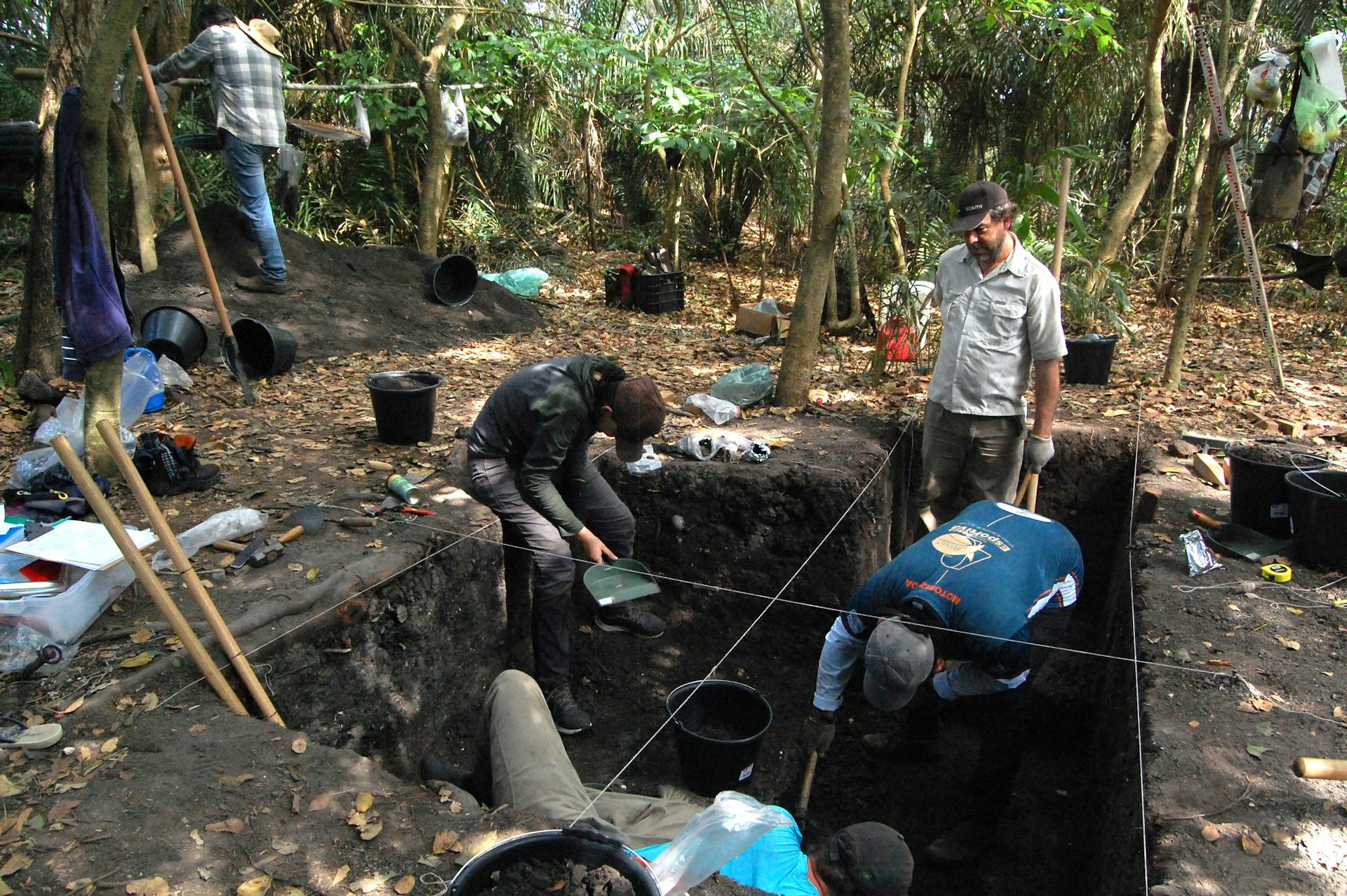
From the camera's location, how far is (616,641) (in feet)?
17.0

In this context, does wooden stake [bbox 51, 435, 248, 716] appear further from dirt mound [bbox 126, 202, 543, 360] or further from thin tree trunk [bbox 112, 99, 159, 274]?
thin tree trunk [bbox 112, 99, 159, 274]

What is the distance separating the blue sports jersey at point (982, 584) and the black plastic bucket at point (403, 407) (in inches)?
116

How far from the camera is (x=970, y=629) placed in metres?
3.16

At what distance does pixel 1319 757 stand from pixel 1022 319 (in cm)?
222

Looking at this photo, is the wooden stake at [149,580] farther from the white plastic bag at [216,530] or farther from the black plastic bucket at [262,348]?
→ the black plastic bucket at [262,348]

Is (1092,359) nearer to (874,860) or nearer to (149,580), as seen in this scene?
(874,860)

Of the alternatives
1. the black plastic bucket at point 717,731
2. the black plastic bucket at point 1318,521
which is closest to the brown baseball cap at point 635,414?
the black plastic bucket at point 717,731

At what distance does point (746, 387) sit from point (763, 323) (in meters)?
2.56

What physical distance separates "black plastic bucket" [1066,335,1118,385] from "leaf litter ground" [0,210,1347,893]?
17cm

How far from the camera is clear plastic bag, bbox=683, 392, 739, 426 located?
Answer: 5.94 m

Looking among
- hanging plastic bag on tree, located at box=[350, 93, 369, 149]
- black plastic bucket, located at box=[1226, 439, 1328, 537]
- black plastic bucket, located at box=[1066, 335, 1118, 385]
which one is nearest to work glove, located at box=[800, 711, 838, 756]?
black plastic bucket, located at box=[1226, 439, 1328, 537]

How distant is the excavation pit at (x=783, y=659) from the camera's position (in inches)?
146

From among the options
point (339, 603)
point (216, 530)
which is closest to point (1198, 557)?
point (339, 603)

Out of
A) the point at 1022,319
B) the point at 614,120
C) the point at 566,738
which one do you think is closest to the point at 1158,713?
the point at 1022,319
